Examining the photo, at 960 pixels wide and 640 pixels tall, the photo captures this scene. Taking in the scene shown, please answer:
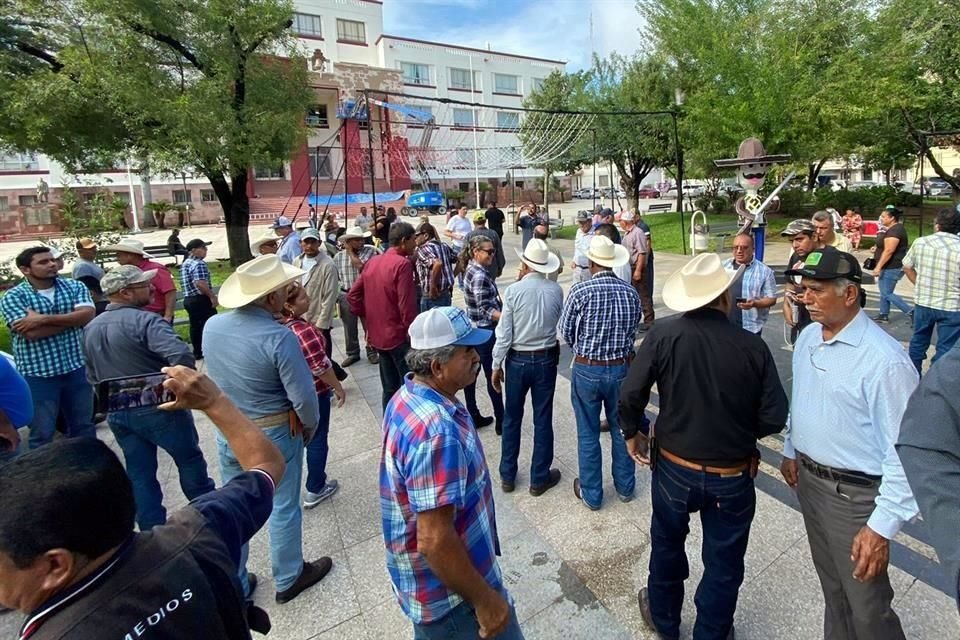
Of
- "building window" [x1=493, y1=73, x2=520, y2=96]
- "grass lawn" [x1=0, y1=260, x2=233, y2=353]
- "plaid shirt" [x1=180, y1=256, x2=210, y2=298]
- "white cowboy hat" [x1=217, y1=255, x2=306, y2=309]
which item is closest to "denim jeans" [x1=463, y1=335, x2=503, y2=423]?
"white cowboy hat" [x1=217, y1=255, x2=306, y2=309]

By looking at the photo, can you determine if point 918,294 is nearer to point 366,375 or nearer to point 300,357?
point 300,357

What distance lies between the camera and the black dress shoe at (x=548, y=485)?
12.9 feet

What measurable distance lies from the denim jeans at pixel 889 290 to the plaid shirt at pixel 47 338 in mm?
9308

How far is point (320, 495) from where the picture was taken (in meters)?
4.00

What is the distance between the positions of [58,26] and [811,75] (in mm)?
20732

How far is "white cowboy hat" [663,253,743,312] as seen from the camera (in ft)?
7.43

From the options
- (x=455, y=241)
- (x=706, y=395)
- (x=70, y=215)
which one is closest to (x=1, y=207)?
(x=70, y=215)

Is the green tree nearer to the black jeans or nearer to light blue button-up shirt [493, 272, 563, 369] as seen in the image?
the black jeans

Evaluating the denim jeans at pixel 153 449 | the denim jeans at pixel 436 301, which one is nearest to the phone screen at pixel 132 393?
the denim jeans at pixel 153 449

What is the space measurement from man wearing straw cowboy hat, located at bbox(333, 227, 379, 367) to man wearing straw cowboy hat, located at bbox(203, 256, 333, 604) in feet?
13.2

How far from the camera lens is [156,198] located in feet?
129

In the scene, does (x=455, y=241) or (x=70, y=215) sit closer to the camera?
(x=455, y=241)

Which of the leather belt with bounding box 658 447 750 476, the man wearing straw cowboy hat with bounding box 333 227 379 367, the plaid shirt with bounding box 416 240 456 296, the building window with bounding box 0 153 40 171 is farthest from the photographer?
the building window with bounding box 0 153 40 171

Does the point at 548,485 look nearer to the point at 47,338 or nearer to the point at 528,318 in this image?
the point at 528,318
